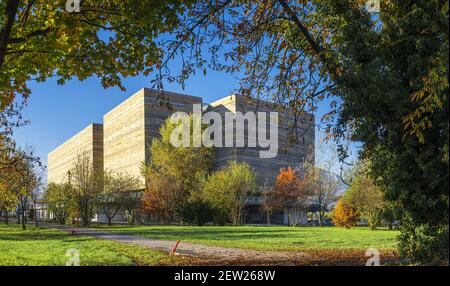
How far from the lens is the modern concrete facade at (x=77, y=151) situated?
9506 centimetres

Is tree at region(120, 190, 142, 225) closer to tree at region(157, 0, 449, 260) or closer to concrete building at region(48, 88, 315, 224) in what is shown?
concrete building at region(48, 88, 315, 224)

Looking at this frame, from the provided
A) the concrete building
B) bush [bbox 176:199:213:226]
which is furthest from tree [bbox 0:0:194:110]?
the concrete building

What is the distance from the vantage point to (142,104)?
69.6m

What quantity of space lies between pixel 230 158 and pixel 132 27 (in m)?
61.5

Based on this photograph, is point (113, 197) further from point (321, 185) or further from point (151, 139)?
point (321, 185)

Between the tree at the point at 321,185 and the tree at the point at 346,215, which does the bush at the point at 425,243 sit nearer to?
the tree at the point at 346,215

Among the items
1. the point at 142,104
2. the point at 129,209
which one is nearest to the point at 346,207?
the point at 129,209

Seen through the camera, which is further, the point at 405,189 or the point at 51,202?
the point at 51,202

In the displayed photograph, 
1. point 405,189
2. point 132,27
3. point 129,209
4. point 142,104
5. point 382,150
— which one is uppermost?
point 142,104

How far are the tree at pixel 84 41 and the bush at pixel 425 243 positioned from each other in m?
6.78

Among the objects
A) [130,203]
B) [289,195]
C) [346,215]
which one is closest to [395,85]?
[346,215]
